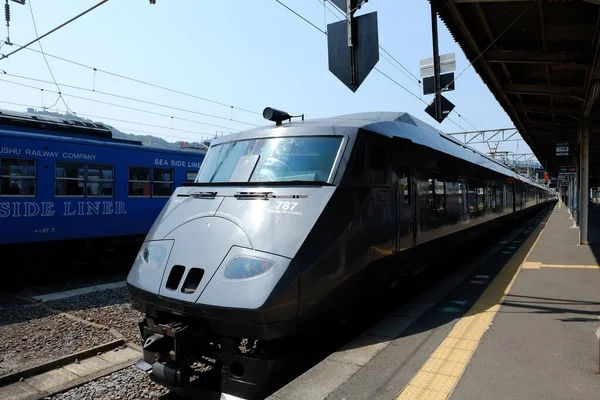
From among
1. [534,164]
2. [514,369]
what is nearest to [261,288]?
[514,369]

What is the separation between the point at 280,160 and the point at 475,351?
258 cm

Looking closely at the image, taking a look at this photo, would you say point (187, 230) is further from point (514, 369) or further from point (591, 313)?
point (591, 313)

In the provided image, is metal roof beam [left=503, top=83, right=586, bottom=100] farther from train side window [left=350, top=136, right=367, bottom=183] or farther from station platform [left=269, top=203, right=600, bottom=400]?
train side window [left=350, top=136, right=367, bottom=183]

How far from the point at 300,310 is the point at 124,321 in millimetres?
3823

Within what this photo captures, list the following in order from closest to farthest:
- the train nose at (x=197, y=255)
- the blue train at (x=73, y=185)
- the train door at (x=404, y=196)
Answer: the train nose at (x=197, y=255)
the train door at (x=404, y=196)
the blue train at (x=73, y=185)

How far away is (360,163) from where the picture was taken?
180 inches

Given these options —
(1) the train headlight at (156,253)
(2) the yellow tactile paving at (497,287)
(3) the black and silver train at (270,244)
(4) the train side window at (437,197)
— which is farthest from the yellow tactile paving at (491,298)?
(1) the train headlight at (156,253)

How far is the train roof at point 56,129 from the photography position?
911cm

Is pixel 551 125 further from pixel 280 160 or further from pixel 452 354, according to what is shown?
pixel 452 354

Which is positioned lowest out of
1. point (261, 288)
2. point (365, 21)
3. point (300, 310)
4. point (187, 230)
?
point (300, 310)

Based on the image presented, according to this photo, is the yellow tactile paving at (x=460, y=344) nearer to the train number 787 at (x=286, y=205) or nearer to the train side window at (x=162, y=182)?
the train number 787 at (x=286, y=205)

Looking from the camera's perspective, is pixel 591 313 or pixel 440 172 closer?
pixel 591 313

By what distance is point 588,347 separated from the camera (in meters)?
4.06

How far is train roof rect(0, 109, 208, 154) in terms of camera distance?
9109mm
